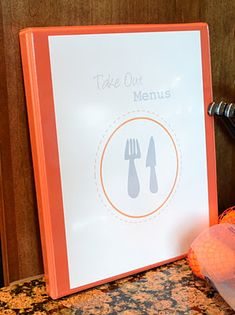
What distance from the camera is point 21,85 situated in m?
0.83

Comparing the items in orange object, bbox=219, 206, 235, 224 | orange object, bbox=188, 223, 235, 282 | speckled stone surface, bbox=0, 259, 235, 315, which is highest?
orange object, bbox=219, 206, 235, 224

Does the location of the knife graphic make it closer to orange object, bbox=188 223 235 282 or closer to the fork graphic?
the fork graphic

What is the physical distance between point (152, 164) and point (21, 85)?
276 mm

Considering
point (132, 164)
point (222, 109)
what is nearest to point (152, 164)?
point (132, 164)

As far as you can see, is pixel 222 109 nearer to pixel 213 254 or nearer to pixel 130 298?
pixel 213 254

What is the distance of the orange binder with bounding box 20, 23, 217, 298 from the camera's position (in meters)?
0.80

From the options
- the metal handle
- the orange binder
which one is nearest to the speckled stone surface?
the orange binder

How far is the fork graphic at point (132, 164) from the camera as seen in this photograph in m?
0.89

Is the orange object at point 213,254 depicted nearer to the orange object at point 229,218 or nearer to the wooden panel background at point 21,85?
the orange object at point 229,218

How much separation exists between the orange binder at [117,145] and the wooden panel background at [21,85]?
4 cm

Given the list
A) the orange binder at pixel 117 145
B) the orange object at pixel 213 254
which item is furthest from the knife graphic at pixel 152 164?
the orange object at pixel 213 254

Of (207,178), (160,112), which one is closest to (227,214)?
(207,178)

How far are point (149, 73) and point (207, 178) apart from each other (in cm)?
25

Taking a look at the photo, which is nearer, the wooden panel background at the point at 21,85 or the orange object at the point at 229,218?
the wooden panel background at the point at 21,85
